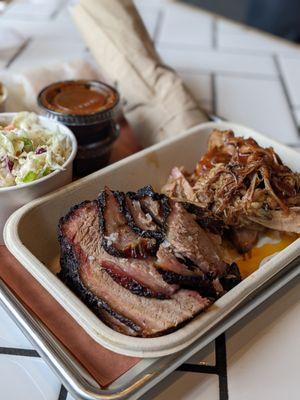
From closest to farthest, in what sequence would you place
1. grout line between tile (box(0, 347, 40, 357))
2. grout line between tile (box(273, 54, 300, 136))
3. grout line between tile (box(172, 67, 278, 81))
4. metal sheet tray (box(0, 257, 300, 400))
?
metal sheet tray (box(0, 257, 300, 400)), grout line between tile (box(0, 347, 40, 357)), grout line between tile (box(273, 54, 300, 136)), grout line between tile (box(172, 67, 278, 81))

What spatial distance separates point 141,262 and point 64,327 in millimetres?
175

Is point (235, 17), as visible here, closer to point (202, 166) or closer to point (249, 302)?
point (202, 166)

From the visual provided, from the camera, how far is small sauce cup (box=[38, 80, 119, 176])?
1224 millimetres

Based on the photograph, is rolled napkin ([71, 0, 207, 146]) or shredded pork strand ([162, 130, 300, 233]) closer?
shredded pork strand ([162, 130, 300, 233])

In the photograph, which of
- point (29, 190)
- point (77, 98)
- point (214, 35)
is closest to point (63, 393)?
point (29, 190)

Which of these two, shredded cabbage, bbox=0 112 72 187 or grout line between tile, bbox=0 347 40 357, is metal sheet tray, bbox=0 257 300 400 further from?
shredded cabbage, bbox=0 112 72 187

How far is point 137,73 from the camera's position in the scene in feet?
4.71

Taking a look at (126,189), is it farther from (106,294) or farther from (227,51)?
(227,51)

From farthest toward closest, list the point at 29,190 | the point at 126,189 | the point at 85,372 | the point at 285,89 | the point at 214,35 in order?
the point at 214,35 → the point at 285,89 → the point at 126,189 → the point at 29,190 → the point at 85,372

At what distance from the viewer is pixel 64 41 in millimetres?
2076

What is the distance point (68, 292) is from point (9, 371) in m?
0.17

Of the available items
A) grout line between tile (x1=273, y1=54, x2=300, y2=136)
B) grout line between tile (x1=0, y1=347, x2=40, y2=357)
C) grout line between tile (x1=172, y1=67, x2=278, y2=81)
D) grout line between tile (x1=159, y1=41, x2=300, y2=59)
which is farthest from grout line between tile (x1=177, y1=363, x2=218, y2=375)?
grout line between tile (x1=159, y1=41, x2=300, y2=59)

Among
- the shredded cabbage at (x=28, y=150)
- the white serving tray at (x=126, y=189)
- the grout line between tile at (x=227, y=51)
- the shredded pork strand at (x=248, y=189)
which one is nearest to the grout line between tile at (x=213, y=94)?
the grout line between tile at (x=227, y=51)

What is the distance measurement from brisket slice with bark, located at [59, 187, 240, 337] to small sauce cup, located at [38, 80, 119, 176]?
1.08 feet
